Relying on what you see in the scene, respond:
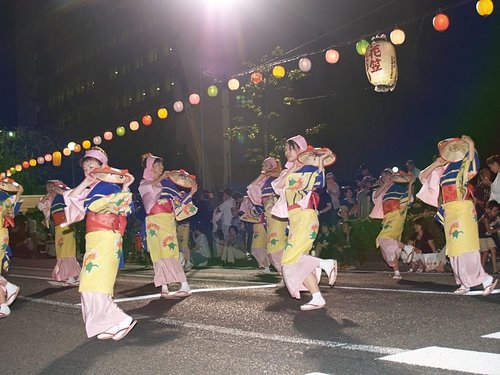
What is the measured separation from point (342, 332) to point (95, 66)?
2413 inches

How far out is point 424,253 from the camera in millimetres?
12781

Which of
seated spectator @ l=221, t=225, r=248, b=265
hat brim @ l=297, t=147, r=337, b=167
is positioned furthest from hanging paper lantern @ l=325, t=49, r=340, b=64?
hat brim @ l=297, t=147, r=337, b=167

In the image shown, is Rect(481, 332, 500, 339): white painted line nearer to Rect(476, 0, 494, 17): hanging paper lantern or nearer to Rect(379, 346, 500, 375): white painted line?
Rect(379, 346, 500, 375): white painted line

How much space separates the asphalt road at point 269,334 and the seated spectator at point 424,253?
2.06m

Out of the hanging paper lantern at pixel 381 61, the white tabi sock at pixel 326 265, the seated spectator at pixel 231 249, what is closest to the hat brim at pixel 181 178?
the white tabi sock at pixel 326 265

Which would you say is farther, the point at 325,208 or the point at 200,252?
the point at 200,252

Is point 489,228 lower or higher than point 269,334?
higher

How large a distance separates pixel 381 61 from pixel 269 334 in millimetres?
9445

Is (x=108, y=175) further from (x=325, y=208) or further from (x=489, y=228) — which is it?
(x=325, y=208)

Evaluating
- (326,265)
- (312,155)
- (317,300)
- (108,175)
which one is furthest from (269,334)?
(312,155)

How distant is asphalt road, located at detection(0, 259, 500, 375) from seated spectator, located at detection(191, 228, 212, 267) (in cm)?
755

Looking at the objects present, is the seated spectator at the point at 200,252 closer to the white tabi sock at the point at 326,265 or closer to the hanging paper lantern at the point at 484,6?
the hanging paper lantern at the point at 484,6

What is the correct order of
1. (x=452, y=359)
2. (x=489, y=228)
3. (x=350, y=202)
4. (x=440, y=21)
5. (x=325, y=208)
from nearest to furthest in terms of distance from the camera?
1. (x=452, y=359)
2. (x=489, y=228)
3. (x=440, y=21)
4. (x=325, y=208)
5. (x=350, y=202)

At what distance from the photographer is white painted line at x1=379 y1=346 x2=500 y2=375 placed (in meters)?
4.77
